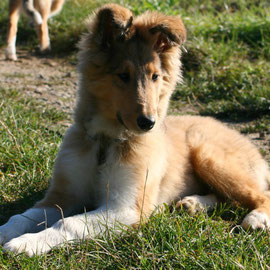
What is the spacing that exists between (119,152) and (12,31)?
535 centimetres

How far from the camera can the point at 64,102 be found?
6469 millimetres

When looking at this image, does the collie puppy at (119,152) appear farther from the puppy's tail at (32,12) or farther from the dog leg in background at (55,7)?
the dog leg in background at (55,7)

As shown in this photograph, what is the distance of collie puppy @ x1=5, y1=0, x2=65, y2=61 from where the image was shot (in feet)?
26.3

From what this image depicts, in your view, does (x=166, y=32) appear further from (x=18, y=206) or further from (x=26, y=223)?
(x=18, y=206)

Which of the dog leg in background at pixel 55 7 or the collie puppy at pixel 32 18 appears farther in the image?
the dog leg in background at pixel 55 7

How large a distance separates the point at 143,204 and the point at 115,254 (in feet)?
1.90

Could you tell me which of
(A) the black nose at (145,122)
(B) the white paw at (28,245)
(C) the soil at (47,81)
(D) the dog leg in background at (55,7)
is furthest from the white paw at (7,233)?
(D) the dog leg in background at (55,7)

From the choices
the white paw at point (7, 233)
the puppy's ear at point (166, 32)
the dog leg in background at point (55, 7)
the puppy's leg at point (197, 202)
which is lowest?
the white paw at point (7, 233)

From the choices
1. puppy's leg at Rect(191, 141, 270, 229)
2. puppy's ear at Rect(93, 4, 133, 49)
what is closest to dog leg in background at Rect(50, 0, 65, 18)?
puppy's leg at Rect(191, 141, 270, 229)

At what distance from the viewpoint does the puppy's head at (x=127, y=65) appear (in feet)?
10.7

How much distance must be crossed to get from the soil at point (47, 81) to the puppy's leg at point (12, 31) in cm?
14

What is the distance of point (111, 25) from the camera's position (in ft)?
11.0

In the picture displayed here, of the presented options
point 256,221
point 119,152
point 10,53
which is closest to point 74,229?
point 119,152

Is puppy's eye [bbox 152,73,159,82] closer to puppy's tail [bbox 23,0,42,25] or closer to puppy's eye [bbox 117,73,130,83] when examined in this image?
puppy's eye [bbox 117,73,130,83]
